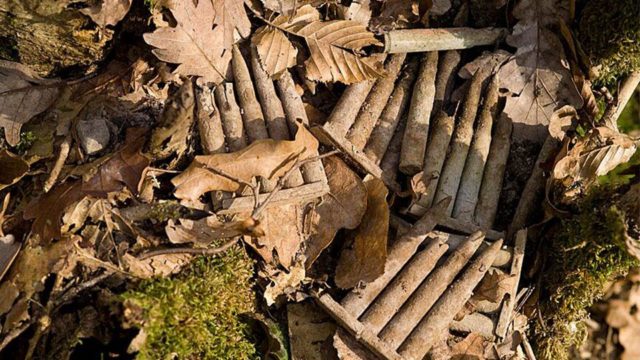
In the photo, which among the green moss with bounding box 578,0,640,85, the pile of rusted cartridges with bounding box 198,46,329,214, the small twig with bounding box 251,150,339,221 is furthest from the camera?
the green moss with bounding box 578,0,640,85

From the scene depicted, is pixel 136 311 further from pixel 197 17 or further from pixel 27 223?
pixel 197 17

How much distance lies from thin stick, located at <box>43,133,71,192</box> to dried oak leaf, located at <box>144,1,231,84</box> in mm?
627

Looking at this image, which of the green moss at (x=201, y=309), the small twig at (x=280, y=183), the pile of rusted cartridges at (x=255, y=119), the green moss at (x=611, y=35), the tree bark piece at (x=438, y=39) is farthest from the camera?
the tree bark piece at (x=438, y=39)

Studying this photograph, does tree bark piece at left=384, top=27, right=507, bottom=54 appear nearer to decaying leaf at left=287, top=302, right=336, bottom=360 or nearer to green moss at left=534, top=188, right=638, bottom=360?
green moss at left=534, top=188, right=638, bottom=360

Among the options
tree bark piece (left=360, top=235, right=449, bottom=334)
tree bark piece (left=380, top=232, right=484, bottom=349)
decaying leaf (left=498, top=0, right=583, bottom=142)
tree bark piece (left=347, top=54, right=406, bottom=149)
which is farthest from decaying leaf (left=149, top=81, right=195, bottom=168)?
decaying leaf (left=498, top=0, right=583, bottom=142)

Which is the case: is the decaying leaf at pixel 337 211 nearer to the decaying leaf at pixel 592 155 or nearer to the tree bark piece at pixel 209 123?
the tree bark piece at pixel 209 123

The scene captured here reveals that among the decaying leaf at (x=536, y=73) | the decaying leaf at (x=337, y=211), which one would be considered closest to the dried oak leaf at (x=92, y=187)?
the decaying leaf at (x=337, y=211)

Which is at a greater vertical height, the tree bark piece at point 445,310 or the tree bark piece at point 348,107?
the tree bark piece at point 348,107

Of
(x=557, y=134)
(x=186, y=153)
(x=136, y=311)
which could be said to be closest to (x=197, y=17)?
(x=186, y=153)

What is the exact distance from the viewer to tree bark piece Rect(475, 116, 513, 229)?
140 inches

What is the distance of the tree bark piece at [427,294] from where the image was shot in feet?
10.6

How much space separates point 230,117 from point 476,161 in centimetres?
135

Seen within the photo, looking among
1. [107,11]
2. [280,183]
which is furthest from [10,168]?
[280,183]

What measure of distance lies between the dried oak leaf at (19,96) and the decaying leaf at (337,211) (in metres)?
1.50
